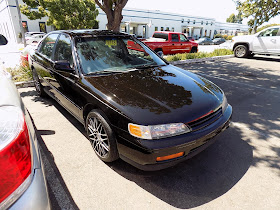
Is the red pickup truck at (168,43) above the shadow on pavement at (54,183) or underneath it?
above

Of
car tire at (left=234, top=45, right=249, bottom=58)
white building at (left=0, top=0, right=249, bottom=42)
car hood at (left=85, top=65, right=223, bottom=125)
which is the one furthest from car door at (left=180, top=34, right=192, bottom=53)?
white building at (left=0, top=0, right=249, bottom=42)

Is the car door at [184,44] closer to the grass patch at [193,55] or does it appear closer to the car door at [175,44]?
the car door at [175,44]

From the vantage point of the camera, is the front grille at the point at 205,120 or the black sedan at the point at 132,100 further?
the front grille at the point at 205,120

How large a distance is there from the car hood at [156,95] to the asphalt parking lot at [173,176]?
0.63 meters

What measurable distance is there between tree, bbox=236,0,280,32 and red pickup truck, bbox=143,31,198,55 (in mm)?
6841

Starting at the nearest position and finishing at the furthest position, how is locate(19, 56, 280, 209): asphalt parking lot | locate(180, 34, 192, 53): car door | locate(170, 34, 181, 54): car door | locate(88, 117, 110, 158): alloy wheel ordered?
locate(19, 56, 280, 209): asphalt parking lot < locate(88, 117, 110, 158): alloy wheel < locate(170, 34, 181, 54): car door < locate(180, 34, 192, 53): car door

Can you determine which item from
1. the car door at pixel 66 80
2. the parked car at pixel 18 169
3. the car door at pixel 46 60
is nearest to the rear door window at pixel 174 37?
the car door at pixel 46 60

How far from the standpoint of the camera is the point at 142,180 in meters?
2.33

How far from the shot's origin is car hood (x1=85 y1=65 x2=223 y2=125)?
2.06m

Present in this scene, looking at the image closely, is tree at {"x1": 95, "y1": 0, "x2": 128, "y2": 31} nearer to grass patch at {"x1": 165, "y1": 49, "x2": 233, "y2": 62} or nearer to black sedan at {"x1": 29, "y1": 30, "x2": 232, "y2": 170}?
black sedan at {"x1": 29, "y1": 30, "x2": 232, "y2": 170}

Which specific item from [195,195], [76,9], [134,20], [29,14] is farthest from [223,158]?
[134,20]

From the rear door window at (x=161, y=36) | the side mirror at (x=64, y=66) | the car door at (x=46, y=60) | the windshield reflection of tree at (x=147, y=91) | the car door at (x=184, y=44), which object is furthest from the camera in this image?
the car door at (x=184, y=44)

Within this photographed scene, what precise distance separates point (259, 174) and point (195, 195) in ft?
3.34

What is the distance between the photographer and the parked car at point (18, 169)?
103cm
